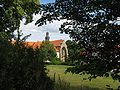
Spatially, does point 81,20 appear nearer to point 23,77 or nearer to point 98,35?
point 98,35

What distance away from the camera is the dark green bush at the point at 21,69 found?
346 inches

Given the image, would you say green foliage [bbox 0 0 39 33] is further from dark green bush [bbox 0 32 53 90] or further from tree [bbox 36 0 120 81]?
tree [bbox 36 0 120 81]

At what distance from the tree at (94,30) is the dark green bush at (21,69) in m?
1.48

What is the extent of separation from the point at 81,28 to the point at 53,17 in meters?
0.69

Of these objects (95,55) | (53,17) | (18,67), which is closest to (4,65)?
(18,67)

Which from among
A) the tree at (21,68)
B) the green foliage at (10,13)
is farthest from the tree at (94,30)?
the green foliage at (10,13)

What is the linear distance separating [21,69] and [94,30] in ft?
7.58

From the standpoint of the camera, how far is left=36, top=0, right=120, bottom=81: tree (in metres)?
7.82

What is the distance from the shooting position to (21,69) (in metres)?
9.25

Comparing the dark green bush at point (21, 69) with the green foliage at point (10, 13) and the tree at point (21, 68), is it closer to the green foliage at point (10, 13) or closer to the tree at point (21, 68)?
the tree at point (21, 68)

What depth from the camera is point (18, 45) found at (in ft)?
33.1

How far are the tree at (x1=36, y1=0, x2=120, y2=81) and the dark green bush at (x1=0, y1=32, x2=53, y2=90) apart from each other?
1.48m

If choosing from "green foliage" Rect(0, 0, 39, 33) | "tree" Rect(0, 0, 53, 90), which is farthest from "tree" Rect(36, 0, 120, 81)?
"green foliage" Rect(0, 0, 39, 33)

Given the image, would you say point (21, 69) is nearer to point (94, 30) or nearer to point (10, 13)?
point (94, 30)
